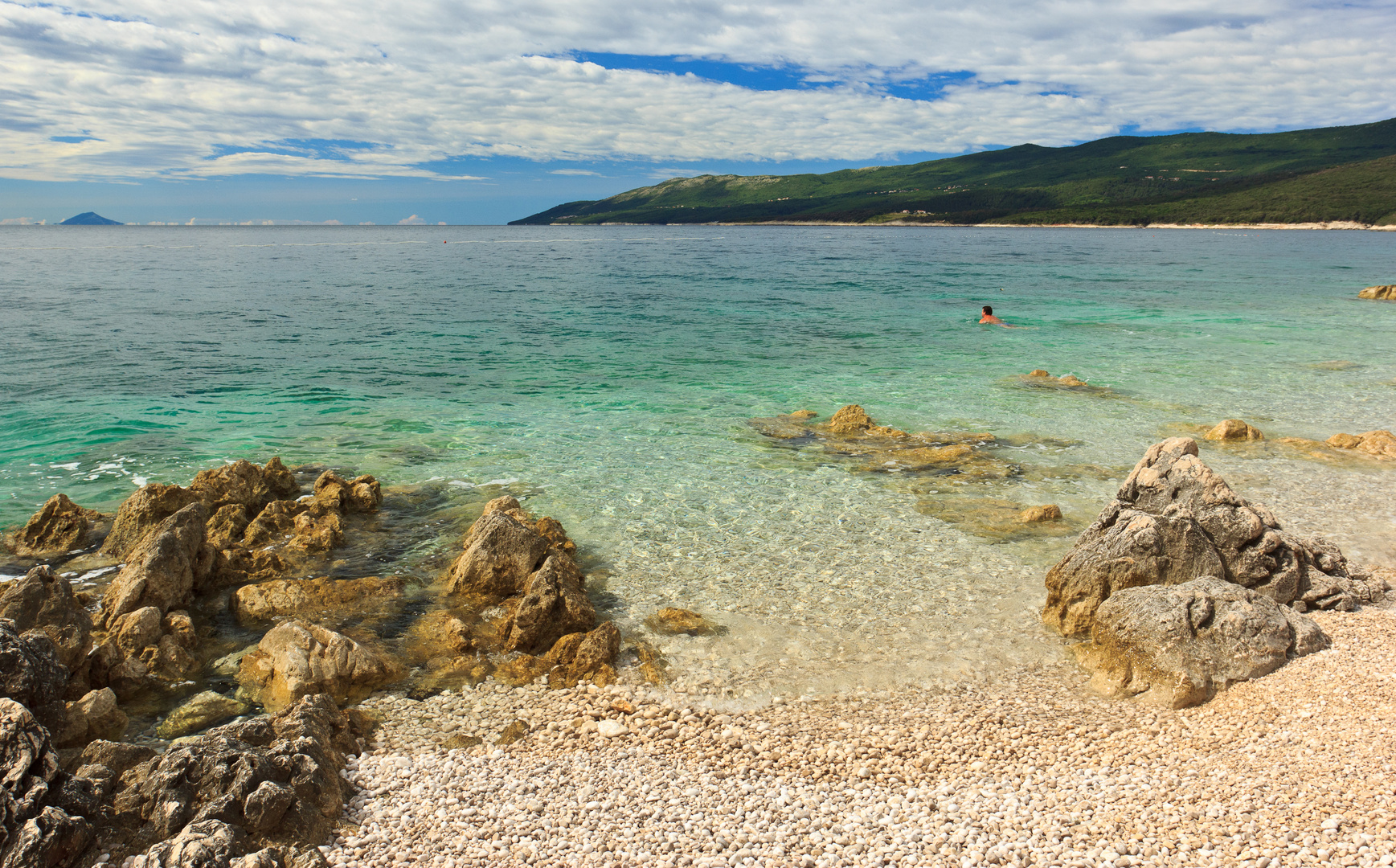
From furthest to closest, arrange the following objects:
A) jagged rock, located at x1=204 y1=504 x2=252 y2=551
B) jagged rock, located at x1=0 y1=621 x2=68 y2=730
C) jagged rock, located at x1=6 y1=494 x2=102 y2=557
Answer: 1. jagged rock, located at x1=204 y1=504 x2=252 y2=551
2. jagged rock, located at x1=6 y1=494 x2=102 y2=557
3. jagged rock, located at x1=0 y1=621 x2=68 y2=730

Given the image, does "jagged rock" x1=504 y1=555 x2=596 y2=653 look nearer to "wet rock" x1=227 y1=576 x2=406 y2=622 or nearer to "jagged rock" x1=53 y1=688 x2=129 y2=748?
"wet rock" x1=227 y1=576 x2=406 y2=622

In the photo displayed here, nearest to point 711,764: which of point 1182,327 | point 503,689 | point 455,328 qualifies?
point 503,689

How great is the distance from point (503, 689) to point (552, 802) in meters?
1.90

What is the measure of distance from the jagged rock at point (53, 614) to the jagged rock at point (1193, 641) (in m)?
9.88

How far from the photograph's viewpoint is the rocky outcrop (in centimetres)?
449

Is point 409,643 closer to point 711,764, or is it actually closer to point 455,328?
point 711,764

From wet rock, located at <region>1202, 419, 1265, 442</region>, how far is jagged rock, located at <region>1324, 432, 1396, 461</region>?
1216 mm

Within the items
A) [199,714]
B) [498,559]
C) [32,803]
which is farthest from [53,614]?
[498,559]

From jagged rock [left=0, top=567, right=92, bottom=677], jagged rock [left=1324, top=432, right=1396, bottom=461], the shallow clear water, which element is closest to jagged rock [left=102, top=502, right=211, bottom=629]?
jagged rock [left=0, top=567, right=92, bottom=677]

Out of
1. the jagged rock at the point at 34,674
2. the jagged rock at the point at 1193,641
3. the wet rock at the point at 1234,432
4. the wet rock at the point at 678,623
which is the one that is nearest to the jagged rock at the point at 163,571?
the jagged rock at the point at 34,674

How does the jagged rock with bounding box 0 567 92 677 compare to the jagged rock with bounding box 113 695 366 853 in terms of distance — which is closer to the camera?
the jagged rock with bounding box 113 695 366 853

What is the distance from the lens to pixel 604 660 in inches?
303

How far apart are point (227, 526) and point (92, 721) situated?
187 inches

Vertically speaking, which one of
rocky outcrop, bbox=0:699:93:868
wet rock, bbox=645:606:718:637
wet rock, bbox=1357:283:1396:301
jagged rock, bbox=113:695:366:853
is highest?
wet rock, bbox=1357:283:1396:301
